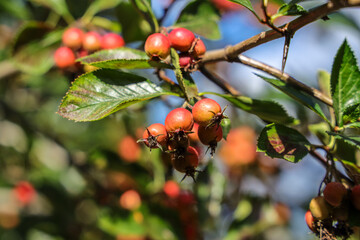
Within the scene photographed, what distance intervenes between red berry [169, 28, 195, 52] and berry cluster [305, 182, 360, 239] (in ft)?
2.09

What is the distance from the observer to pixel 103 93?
116cm

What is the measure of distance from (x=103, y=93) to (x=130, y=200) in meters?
1.15

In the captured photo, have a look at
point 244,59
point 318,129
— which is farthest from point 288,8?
point 318,129

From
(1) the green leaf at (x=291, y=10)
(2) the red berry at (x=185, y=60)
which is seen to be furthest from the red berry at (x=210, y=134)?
(1) the green leaf at (x=291, y=10)

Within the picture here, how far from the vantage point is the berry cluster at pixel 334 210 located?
1.14m

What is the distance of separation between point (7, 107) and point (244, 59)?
7.09ft

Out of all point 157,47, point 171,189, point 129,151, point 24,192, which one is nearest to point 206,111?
point 157,47

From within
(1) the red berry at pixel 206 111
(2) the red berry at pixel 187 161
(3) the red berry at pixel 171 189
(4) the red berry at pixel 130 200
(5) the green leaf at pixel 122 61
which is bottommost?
(4) the red berry at pixel 130 200

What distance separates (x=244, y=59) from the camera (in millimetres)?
1304

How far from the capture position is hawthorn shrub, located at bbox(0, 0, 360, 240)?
113 centimetres

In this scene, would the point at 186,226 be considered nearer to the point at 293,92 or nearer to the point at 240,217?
the point at 240,217

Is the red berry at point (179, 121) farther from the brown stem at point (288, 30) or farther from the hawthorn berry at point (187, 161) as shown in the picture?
the brown stem at point (288, 30)

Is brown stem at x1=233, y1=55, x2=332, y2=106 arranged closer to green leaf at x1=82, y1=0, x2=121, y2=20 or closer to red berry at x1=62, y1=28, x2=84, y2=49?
red berry at x1=62, y1=28, x2=84, y2=49

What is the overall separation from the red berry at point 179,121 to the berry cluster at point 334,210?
0.49 m
